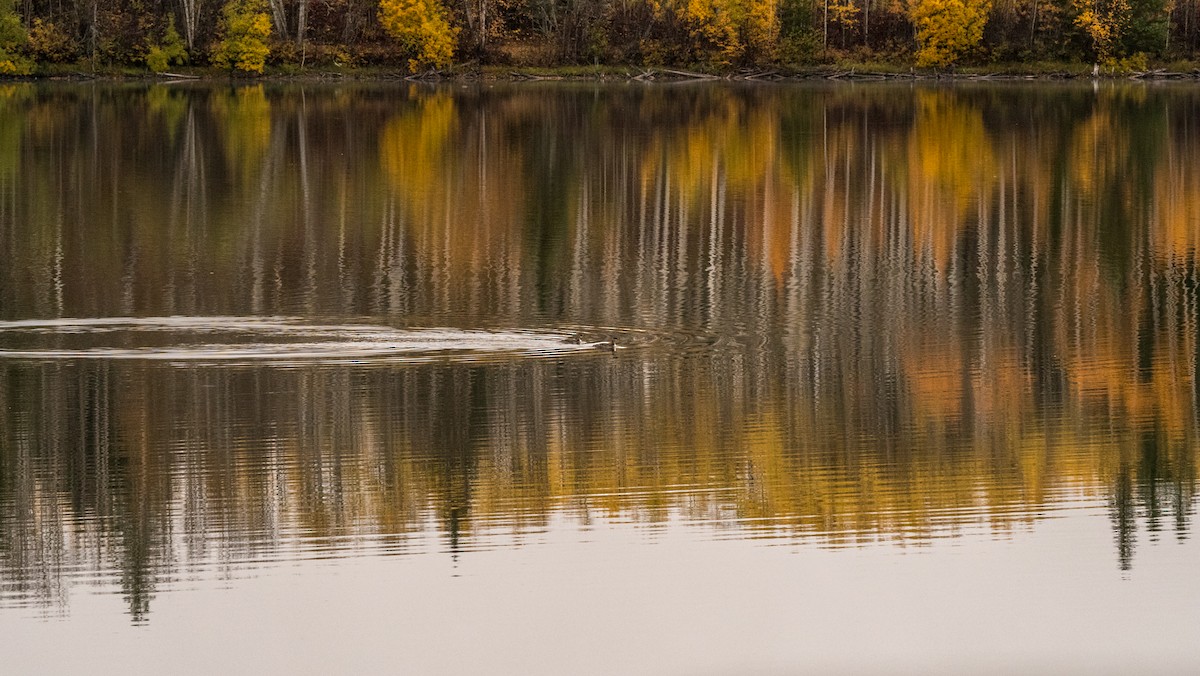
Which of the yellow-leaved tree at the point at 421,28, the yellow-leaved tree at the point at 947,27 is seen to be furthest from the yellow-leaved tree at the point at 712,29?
the yellow-leaved tree at the point at 421,28

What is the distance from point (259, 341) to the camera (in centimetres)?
2064

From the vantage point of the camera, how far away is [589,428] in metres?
16.8

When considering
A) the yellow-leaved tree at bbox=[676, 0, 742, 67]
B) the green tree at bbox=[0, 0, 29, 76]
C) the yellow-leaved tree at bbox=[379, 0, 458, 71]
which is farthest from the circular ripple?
the yellow-leaved tree at bbox=[676, 0, 742, 67]

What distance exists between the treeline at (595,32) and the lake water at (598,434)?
2407 inches

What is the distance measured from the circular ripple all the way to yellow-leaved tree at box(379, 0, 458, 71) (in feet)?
251

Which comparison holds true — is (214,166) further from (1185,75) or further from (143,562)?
(1185,75)

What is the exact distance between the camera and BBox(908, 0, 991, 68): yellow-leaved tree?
9906cm

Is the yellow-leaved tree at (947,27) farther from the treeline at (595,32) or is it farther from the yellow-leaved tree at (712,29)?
the yellow-leaved tree at (712,29)

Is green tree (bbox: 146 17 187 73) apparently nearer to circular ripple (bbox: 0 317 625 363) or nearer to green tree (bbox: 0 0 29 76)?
green tree (bbox: 0 0 29 76)

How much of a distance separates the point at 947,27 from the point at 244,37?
126 ft

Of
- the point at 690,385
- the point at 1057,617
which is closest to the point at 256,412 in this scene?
the point at 690,385

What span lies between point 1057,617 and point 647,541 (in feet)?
10.1

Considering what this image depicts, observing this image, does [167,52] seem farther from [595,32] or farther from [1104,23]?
[1104,23]

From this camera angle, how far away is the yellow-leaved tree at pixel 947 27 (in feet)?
325
